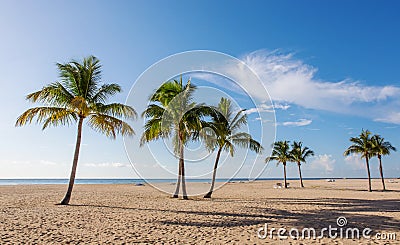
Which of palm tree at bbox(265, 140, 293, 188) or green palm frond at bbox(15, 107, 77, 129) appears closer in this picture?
green palm frond at bbox(15, 107, 77, 129)

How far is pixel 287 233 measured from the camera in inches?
341

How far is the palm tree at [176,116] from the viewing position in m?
17.5

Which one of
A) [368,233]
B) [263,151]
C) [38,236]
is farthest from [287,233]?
[263,151]

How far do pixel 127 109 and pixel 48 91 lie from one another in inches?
147

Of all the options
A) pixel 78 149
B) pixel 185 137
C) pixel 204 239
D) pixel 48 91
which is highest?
pixel 48 91

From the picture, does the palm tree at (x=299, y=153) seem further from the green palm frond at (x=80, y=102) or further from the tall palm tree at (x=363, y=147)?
the green palm frond at (x=80, y=102)

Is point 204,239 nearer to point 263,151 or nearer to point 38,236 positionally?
point 38,236

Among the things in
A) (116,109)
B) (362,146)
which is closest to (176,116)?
(116,109)

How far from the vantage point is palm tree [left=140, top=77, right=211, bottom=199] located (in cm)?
1753

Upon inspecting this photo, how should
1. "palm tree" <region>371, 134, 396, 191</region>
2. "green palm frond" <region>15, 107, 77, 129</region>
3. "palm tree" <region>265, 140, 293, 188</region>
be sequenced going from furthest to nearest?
"palm tree" <region>265, 140, 293, 188</region>, "palm tree" <region>371, 134, 396, 191</region>, "green palm frond" <region>15, 107, 77, 129</region>

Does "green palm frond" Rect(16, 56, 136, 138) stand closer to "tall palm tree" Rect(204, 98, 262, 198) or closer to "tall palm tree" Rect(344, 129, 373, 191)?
"tall palm tree" Rect(204, 98, 262, 198)

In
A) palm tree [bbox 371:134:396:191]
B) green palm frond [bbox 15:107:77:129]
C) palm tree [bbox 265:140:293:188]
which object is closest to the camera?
green palm frond [bbox 15:107:77:129]

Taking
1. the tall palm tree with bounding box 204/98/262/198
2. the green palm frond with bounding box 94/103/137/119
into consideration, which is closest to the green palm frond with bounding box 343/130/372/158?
the tall palm tree with bounding box 204/98/262/198

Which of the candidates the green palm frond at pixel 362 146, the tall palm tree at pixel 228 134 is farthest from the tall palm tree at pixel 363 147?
the tall palm tree at pixel 228 134
